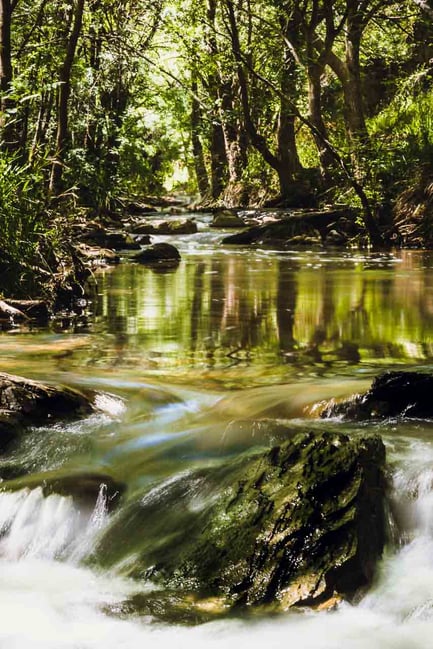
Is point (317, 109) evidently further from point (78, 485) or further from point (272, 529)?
point (272, 529)

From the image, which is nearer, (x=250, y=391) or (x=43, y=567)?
(x=43, y=567)

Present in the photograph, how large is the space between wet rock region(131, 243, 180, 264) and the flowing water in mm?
5058

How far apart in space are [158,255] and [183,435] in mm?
11161

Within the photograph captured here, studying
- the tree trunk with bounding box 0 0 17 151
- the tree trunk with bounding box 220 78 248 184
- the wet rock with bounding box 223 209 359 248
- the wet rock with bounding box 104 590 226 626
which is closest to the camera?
the wet rock with bounding box 104 590 226 626

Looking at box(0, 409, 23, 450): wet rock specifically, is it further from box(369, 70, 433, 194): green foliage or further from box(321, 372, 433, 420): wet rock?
box(369, 70, 433, 194): green foliage

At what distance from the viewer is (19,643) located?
119 inches

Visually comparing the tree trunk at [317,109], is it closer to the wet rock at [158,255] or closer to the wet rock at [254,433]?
the wet rock at [158,255]

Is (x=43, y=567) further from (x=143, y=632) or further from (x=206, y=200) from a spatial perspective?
(x=206, y=200)

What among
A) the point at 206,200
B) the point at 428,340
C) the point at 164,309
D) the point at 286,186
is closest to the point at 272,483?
the point at 428,340

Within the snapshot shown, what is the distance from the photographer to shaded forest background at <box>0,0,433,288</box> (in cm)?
1125

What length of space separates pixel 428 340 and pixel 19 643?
16.9ft

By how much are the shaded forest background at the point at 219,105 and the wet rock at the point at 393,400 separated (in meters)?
4.47

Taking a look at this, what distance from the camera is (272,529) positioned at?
3410mm

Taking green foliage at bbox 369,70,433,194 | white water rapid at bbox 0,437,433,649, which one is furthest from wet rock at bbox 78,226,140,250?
white water rapid at bbox 0,437,433,649
